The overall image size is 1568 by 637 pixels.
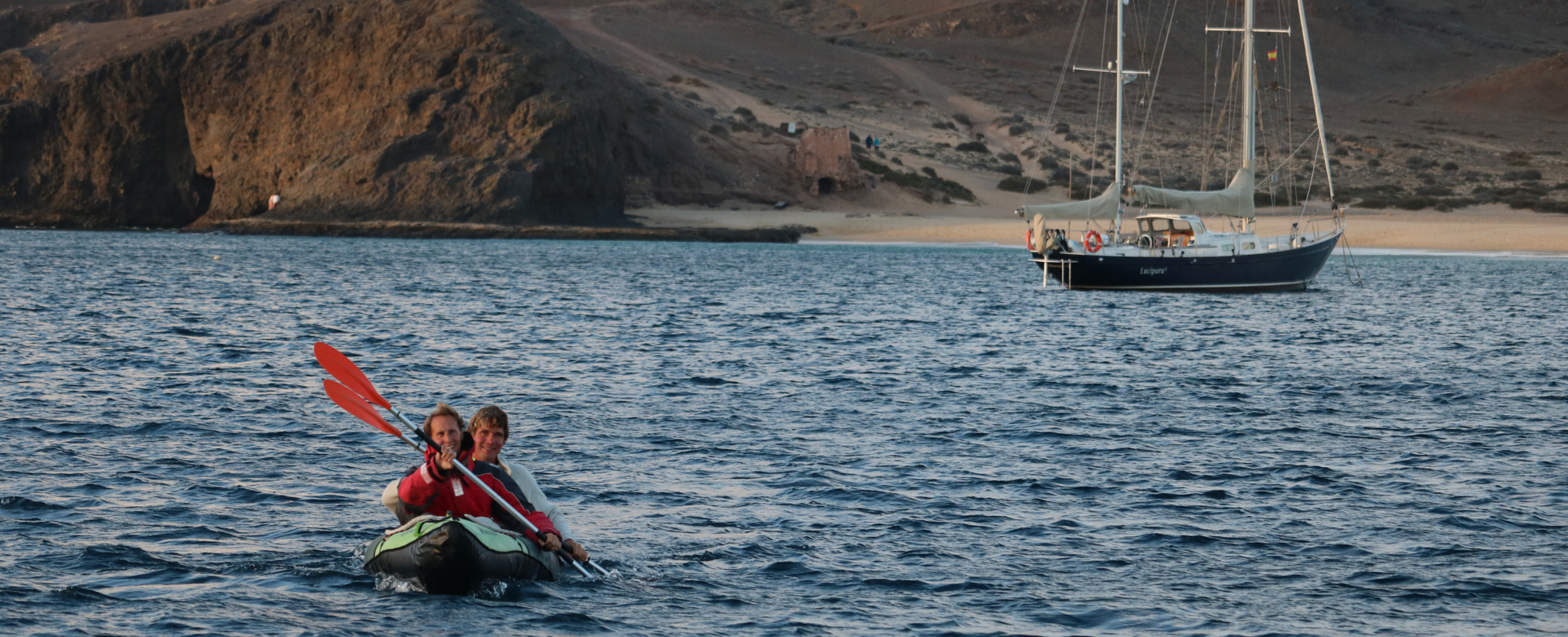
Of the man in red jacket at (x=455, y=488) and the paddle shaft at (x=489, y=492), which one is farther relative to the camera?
the paddle shaft at (x=489, y=492)

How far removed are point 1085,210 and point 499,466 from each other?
134ft

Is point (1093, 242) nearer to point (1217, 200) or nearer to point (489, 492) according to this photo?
point (1217, 200)

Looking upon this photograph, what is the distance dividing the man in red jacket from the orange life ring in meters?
39.0

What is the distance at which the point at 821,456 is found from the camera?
1792 cm

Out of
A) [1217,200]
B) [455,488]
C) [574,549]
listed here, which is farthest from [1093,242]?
[455,488]

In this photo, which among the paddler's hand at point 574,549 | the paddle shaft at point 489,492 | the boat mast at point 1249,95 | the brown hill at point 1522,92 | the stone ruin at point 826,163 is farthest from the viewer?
the brown hill at point 1522,92

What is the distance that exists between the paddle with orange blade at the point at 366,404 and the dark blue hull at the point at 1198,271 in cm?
3831

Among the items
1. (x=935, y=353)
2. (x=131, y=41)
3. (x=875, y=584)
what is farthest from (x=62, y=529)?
(x=131, y=41)

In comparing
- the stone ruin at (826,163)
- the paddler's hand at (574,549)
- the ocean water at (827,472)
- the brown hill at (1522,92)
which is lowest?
the ocean water at (827,472)

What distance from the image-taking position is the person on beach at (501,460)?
11.2 meters

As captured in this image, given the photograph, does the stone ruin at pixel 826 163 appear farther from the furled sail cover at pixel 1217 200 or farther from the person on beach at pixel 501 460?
the person on beach at pixel 501 460

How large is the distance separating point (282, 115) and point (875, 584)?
87291mm

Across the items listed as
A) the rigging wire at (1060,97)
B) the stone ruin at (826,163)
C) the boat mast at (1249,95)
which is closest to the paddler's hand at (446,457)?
the boat mast at (1249,95)

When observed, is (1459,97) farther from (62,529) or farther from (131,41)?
(62,529)
